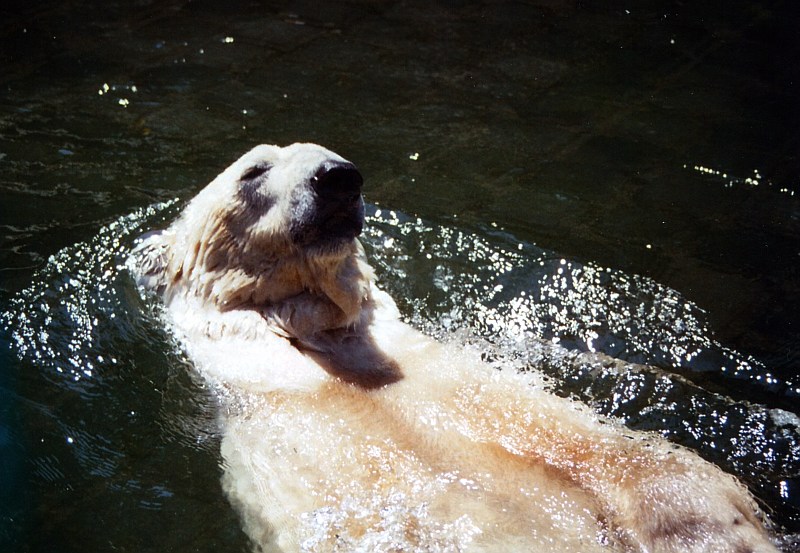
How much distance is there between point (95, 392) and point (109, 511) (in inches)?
27.3

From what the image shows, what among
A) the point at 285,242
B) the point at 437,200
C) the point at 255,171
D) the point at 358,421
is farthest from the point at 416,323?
the point at 437,200

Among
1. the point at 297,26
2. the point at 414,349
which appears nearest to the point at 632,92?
the point at 297,26

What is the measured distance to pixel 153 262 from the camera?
13.6 ft

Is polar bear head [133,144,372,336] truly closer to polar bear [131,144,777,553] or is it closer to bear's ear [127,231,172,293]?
polar bear [131,144,777,553]

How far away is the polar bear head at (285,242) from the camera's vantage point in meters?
3.68

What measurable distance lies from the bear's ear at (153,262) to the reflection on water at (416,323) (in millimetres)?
155

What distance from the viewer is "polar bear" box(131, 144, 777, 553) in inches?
108

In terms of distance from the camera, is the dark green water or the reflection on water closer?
the reflection on water

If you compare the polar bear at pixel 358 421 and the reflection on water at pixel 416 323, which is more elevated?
the polar bear at pixel 358 421

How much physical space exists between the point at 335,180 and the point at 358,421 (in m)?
1.01

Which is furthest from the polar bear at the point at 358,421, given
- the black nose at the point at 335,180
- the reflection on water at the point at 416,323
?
the reflection on water at the point at 416,323

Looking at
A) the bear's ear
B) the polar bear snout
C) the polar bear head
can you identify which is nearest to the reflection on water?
the bear's ear

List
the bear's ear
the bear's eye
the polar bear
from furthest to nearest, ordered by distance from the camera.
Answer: the bear's ear, the bear's eye, the polar bear

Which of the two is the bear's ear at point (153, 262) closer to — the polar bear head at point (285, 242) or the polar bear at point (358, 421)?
the polar bear at point (358, 421)
